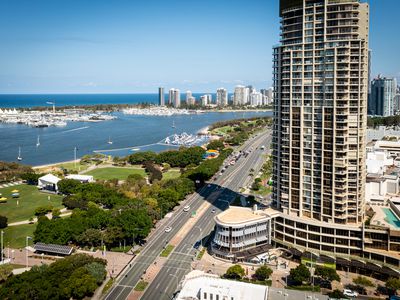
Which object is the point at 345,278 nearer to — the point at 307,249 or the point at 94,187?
the point at 307,249

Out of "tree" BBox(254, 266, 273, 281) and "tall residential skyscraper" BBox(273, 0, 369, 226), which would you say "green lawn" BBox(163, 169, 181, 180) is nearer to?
"tall residential skyscraper" BBox(273, 0, 369, 226)

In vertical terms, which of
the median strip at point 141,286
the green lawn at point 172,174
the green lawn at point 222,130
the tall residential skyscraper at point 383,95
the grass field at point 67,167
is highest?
the tall residential skyscraper at point 383,95

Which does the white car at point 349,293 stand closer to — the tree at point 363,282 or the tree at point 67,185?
the tree at point 363,282

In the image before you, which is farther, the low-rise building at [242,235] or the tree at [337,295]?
the low-rise building at [242,235]

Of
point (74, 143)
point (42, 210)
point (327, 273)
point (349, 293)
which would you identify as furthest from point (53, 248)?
point (74, 143)

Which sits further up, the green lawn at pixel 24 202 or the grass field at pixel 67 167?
the grass field at pixel 67 167

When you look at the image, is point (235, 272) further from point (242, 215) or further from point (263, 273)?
point (242, 215)

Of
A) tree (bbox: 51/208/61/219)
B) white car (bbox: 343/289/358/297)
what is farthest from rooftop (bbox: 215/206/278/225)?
tree (bbox: 51/208/61/219)

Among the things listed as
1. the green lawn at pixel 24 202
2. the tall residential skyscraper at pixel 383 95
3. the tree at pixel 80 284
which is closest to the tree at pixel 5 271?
the tree at pixel 80 284
